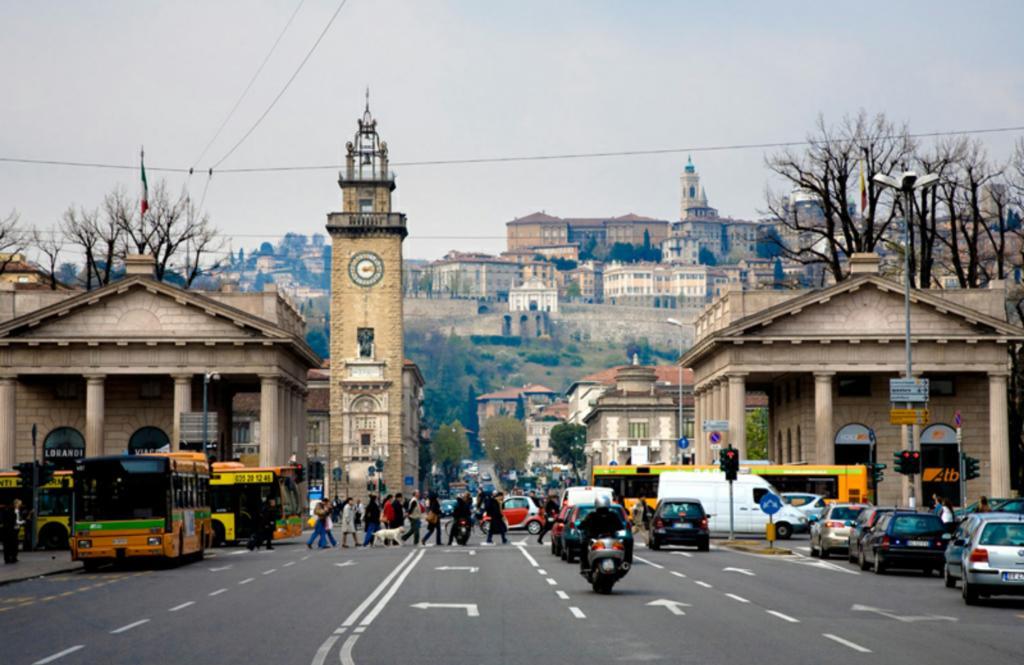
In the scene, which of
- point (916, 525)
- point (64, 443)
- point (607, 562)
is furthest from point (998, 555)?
point (64, 443)

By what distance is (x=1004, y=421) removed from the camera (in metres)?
79.2

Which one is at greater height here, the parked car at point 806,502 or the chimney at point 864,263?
the chimney at point 864,263

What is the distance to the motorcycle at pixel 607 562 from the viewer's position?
29391 millimetres

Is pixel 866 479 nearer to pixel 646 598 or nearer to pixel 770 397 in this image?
pixel 770 397

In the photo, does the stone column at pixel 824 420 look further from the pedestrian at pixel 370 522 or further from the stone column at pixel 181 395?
the stone column at pixel 181 395

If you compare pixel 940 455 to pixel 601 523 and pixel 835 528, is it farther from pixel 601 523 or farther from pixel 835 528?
pixel 601 523

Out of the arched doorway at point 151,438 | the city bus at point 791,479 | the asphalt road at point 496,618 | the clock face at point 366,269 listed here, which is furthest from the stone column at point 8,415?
the clock face at point 366,269

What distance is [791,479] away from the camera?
7350 cm

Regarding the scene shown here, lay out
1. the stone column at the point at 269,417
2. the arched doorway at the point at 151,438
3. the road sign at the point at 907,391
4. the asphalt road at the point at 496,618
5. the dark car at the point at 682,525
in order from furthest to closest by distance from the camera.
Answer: the arched doorway at the point at 151,438
the stone column at the point at 269,417
the road sign at the point at 907,391
the dark car at the point at 682,525
the asphalt road at the point at 496,618

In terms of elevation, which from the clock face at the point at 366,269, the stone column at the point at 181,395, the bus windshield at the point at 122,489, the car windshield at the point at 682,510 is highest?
the clock face at the point at 366,269

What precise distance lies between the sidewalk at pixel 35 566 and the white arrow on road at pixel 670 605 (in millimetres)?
16104

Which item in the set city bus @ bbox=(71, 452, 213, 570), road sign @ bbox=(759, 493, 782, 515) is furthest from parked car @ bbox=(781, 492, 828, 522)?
city bus @ bbox=(71, 452, 213, 570)

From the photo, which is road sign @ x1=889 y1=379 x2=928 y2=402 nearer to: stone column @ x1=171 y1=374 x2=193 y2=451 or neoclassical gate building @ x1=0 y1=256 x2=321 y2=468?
neoclassical gate building @ x1=0 y1=256 x2=321 y2=468

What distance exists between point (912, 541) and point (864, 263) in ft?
142
